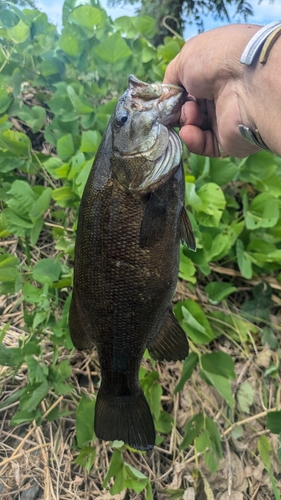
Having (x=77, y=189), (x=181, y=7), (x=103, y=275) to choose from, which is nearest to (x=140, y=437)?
(x=103, y=275)

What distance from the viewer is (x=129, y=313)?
0.92m

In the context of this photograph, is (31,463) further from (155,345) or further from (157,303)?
(157,303)

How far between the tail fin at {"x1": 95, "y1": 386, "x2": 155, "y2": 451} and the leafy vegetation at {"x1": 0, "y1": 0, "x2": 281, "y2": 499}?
339 millimetres

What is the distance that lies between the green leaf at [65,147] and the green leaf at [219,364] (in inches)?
37.3

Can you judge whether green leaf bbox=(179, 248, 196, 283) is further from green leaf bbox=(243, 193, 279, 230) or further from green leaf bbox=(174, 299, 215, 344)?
green leaf bbox=(243, 193, 279, 230)

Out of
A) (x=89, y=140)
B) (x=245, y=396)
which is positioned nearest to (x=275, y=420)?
(x=245, y=396)

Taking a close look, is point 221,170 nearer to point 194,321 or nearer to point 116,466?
point 194,321

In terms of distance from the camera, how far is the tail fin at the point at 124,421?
0.99 m

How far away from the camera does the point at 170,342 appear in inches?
39.5

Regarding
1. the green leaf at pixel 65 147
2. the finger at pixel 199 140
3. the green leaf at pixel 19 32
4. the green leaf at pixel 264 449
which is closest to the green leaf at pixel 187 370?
the green leaf at pixel 264 449

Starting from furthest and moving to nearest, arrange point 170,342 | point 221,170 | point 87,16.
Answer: point 87,16 < point 221,170 < point 170,342

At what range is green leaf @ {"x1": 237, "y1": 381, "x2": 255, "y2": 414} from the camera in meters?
1.51

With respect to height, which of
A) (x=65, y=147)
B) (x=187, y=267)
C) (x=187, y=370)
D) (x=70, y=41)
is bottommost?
(x=187, y=370)

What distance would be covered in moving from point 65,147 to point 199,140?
651mm
